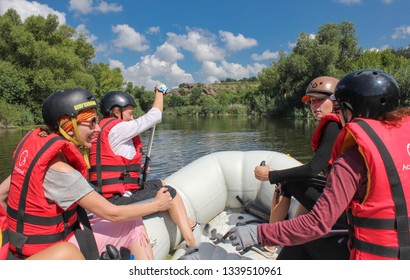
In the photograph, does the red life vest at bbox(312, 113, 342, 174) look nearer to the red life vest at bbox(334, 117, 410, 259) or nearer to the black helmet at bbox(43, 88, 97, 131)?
the red life vest at bbox(334, 117, 410, 259)

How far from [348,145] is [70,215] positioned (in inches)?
→ 64.3

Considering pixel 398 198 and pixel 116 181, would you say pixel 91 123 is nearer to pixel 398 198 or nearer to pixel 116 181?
pixel 116 181

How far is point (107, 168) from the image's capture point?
275cm

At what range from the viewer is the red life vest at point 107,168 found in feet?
8.90

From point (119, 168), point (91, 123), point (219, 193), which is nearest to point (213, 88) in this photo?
point (219, 193)

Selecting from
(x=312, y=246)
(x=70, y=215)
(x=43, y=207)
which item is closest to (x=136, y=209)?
(x=70, y=215)

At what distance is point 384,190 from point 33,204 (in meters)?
1.79

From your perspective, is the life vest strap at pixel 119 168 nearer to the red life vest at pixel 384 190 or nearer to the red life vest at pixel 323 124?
the red life vest at pixel 323 124

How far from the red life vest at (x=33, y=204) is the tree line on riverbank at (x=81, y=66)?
24.2 m

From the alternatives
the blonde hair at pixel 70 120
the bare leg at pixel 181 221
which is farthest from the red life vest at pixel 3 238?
the bare leg at pixel 181 221

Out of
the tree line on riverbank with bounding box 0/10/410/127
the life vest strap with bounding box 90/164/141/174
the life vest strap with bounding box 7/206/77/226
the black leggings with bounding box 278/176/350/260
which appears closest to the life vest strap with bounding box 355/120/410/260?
the black leggings with bounding box 278/176/350/260

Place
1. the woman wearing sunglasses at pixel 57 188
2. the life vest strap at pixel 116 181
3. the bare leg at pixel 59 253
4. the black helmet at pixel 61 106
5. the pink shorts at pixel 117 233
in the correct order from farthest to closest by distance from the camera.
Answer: the life vest strap at pixel 116 181, the pink shorts at pixel 117 233, the black helmet at pixel 61 106, the woman wearing sunglasses at pixel 57 188, the bare leg at pixel 59 253
